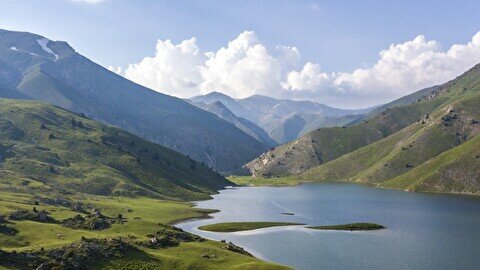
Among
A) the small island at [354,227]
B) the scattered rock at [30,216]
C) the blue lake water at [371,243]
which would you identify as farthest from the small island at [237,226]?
the scattered rock at [30,216]

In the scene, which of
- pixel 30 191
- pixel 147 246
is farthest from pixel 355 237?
pixel 30 191

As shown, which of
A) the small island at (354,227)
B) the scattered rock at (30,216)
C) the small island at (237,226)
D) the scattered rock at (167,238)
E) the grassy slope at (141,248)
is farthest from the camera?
the small island at (354,227)

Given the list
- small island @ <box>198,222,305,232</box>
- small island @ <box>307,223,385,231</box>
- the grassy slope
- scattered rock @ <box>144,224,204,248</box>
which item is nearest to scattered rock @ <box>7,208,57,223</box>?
the grassy slope

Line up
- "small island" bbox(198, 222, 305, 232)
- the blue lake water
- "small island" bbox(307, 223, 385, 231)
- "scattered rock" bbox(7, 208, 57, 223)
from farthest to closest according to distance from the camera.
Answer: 1. "small island" bbox(307, 223, 385, 231)
2. "small island" bbox(198, 222, 305, 232)
3. "scattered rock" bbox(7, 208, 57, 223)
4. the blue lake water

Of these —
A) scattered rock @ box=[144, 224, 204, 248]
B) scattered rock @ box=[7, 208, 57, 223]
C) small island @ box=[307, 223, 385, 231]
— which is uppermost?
scattered rock @ box=[7, 208, 57, 223]

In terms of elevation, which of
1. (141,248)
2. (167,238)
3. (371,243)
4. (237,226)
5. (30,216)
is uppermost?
(30,216)

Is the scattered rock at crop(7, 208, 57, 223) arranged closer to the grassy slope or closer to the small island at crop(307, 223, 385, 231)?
the grassy slope

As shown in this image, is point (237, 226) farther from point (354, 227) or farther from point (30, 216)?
point (30, 216)

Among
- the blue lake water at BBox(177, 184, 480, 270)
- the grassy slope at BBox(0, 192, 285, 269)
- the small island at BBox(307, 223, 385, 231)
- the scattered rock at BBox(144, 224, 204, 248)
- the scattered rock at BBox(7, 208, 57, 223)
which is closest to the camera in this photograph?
the grassy slope at BBox(0, 192, 285, 269)

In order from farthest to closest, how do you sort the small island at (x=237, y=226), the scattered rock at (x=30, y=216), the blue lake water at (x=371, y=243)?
1. the small island at (x=237, y=226)
2. the scattered rock at (x=30, y=216)
3. the blue lake water at (x=371, y=243)

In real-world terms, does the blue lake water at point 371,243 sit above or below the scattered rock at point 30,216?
below

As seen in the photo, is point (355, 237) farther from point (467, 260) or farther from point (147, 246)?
point (147, 246)

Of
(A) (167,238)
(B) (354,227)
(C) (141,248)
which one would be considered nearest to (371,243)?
(B) (354,227)

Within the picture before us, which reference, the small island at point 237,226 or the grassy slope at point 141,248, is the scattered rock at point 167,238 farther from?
the small island at point 237,226
